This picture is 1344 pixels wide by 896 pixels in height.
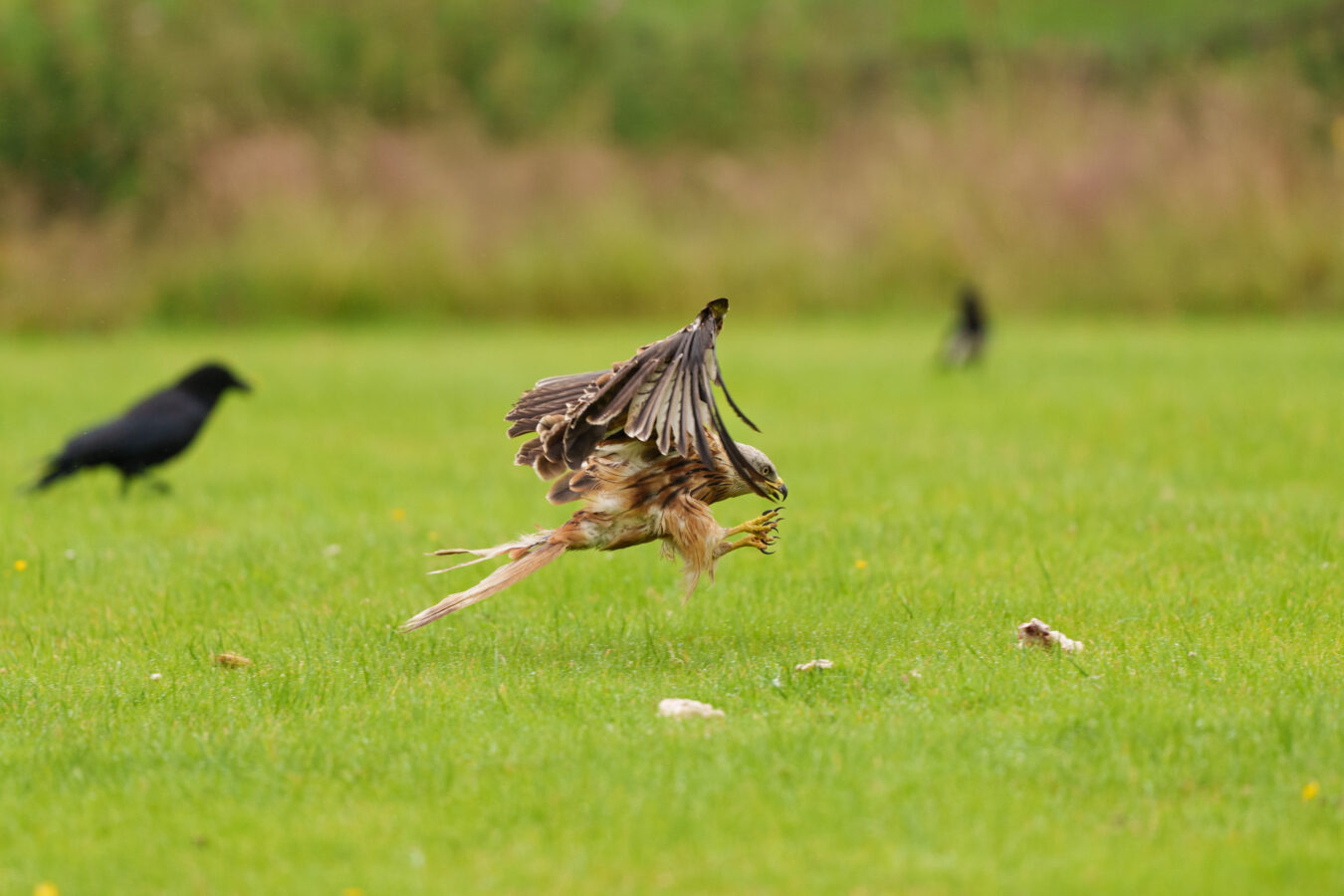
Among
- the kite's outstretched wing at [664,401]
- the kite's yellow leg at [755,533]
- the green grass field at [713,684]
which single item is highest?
the kite's outstretched wing at [664,401]

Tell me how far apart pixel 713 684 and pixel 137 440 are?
4812 mm

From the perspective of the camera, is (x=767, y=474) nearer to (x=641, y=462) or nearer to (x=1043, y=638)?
(x=641, y=462)

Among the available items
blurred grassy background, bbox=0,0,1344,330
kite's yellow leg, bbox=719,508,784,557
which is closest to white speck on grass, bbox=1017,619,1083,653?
kite's yellow leg, bbox=719,508,784,557

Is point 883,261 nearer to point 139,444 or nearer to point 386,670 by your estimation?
point 139,444

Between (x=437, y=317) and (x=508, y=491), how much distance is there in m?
12.7

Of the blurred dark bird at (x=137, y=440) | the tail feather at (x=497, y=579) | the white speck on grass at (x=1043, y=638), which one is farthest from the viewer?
the blurred dark bird at (x=137, y=440)

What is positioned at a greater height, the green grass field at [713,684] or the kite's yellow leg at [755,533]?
the kite's yellow leg at [755,533]

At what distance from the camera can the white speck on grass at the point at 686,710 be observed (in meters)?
4.51

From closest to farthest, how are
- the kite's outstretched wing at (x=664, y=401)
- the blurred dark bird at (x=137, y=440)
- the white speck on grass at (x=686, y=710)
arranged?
the white speck on grass at (x=686, y=710) → the kite's outstretched wing at (x=664, y=401) → the blurred dark bird at (x=137, y=440)

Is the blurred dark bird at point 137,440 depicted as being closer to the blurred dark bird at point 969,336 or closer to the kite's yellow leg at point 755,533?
the kite's yellow leg at point 755,533

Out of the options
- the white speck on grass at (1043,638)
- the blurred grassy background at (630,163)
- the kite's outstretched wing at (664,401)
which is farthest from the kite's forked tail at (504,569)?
the blurred grassy background at (630,163)

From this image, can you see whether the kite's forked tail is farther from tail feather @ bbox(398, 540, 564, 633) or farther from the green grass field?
the green grass field

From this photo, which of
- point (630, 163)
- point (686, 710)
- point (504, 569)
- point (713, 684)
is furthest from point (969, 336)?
point (630, 163)

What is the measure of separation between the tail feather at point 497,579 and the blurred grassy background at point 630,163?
16.3 meters
